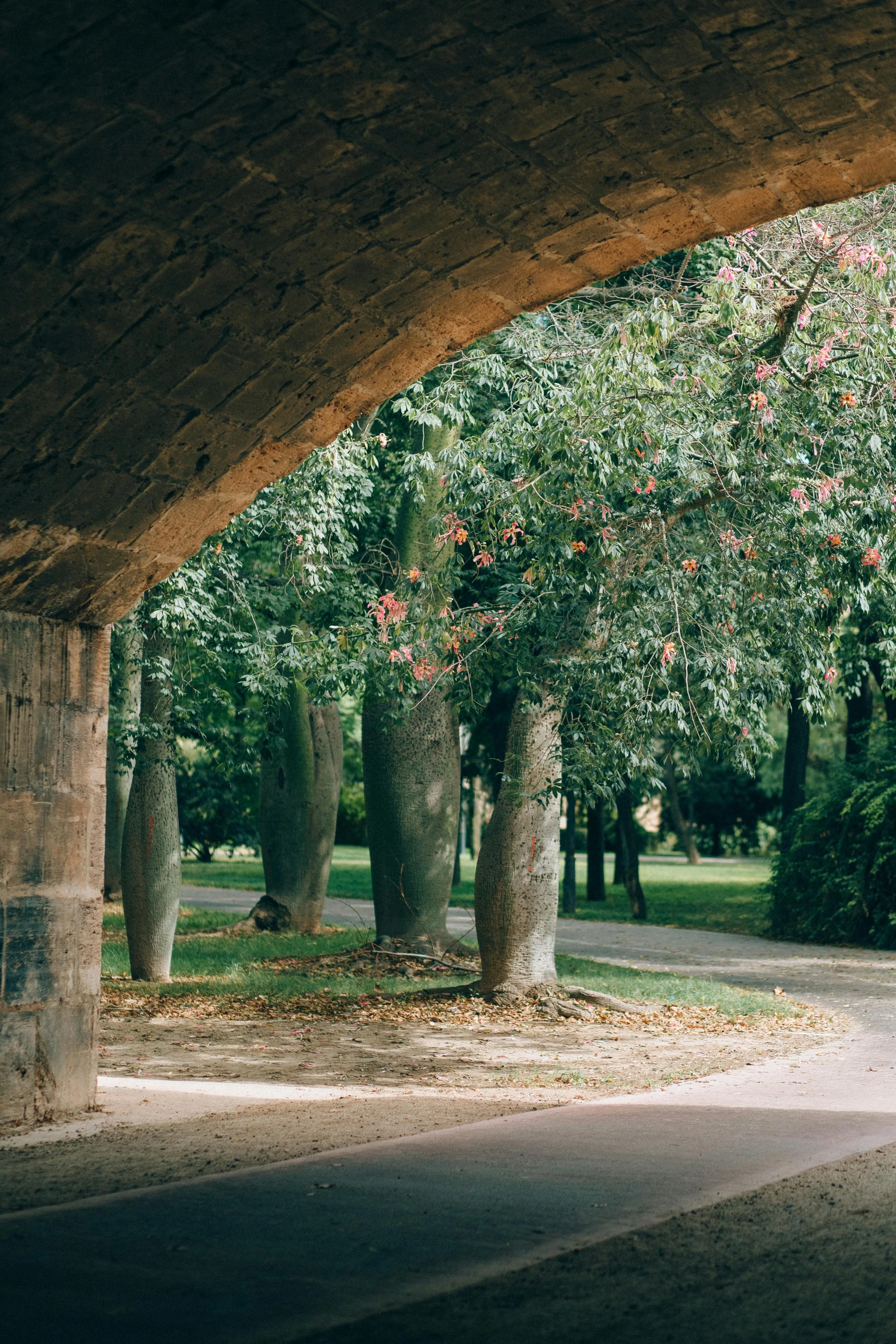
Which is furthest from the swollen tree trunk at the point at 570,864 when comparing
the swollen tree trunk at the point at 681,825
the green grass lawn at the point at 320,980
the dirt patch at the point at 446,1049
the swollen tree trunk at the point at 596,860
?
the swollen tree trunk at the point at 681,825

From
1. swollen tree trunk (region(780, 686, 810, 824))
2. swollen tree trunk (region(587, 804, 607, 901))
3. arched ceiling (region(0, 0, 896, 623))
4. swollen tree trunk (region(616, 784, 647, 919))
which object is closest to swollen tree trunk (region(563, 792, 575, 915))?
swollen tree trunk (region(616, 784, 647, 919))

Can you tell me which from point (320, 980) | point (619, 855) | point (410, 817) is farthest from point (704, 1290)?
point (619, 855)

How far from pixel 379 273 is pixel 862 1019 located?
9475 mm

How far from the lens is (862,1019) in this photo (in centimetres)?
1278

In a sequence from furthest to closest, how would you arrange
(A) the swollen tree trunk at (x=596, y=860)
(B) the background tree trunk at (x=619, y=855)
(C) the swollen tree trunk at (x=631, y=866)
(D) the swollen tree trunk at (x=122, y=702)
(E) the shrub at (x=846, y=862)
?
(A) the swollen tree trunk at (x=596, y=860), (B) the background tree trunk at (x=619, y=855), (C) the swollen tree trunk at (x=631, y=866), (E) the shrub at (x=846, y=862), (D) the swollen tree trunk at (x=122, y=702)

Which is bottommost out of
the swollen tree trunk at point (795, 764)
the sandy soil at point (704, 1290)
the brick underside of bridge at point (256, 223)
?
the sandy soil at point (704, 1290)

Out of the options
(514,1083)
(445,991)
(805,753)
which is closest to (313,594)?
(445,991)

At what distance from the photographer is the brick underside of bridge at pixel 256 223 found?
462 cm

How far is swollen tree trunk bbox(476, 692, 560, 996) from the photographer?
12570 mm

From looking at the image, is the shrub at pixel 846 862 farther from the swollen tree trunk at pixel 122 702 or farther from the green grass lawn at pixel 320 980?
the swollen tree trunk at pixel 122 702

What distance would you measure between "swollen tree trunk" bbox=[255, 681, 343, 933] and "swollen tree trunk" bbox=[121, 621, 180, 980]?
5806 mm

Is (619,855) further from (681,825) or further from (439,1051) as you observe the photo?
(681,825)

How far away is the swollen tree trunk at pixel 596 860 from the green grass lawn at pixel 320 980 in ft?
33.1

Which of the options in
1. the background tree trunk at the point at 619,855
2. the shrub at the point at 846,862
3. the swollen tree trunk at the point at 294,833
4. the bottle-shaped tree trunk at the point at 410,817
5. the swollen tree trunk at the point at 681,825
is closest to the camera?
the bottle-shaped tree trunk at the point at 410,817
